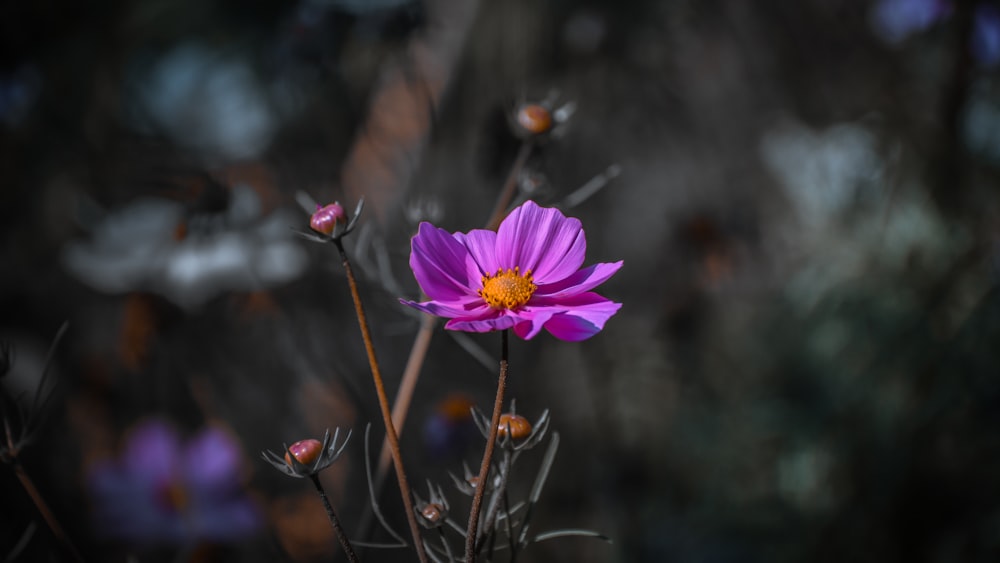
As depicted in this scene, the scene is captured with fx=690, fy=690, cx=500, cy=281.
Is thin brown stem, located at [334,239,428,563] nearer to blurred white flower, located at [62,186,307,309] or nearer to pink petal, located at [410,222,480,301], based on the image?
pink petal, located at [410,222,480,301]

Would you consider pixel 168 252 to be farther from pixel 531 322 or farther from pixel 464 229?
pixel 531 322

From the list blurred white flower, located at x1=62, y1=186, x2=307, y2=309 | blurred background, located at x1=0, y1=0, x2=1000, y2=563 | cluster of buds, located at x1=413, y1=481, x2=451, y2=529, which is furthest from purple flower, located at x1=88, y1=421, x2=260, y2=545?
cluster of buds, located at x1=413, y1=481, x2=451, y2=529

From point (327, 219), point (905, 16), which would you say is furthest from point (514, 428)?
point (905, 16)

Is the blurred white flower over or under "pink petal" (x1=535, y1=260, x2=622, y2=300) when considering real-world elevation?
under

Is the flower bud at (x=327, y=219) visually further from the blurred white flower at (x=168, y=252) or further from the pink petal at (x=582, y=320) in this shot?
the blurred white flower at (x=168, y=252)

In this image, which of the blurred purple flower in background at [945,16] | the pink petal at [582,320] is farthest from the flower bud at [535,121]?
the blurred purple flower in background at [945,16]
